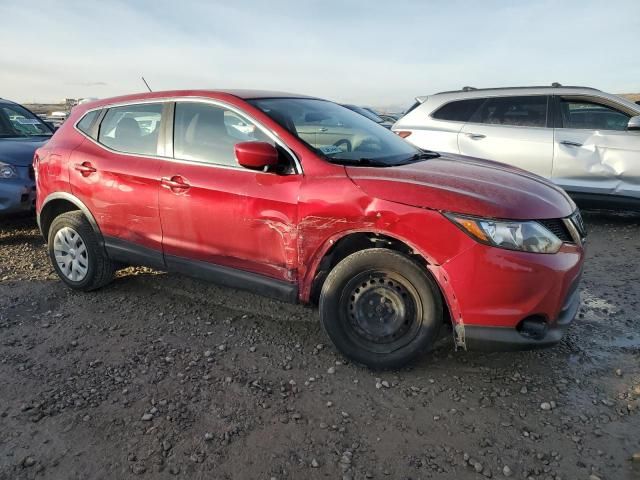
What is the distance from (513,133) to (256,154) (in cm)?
454

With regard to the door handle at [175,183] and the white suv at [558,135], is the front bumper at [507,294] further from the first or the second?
the white suv at [558,135]

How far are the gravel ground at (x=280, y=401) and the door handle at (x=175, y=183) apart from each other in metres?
1.02

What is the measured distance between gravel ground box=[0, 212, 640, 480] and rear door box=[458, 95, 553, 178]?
276cm

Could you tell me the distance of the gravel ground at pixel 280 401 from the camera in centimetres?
228

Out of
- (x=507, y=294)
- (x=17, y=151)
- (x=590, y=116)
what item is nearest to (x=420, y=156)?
(x=507, y=294)

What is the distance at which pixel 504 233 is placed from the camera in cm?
262

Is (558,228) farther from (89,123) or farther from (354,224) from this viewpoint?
(89,123)

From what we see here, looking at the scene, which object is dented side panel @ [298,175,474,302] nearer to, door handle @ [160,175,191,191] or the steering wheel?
the steering wheel

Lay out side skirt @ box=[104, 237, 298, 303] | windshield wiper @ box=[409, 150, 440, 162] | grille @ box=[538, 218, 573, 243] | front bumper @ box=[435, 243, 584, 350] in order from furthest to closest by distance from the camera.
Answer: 1. windshield wiper @ box=[409, 150, 440, 162]
2. side skirt @ box=[104, 237, 298, 303]
3. grille @ box=[538, 218, 573, 243]
4. front bumper @ box=[435, 243, 584, 350]

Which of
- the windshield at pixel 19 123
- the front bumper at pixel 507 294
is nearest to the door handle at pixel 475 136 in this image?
the front bumper at pixel 507 294

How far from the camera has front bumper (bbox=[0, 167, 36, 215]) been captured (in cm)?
557

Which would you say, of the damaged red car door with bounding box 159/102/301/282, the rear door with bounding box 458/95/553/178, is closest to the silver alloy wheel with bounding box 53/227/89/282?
the damaged red car door with bounding box 159/102/301/282

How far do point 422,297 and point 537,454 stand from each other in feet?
3.11

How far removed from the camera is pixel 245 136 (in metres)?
3.35
